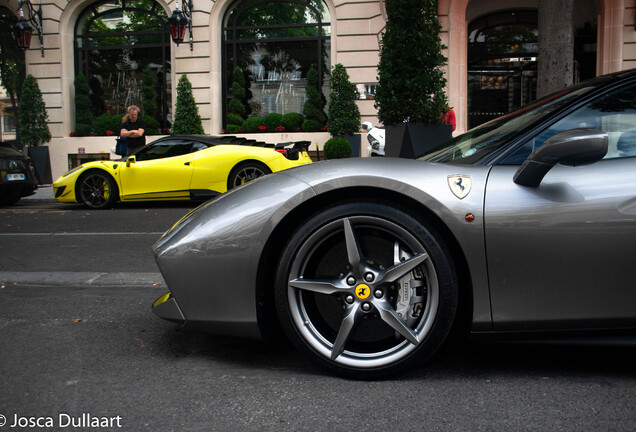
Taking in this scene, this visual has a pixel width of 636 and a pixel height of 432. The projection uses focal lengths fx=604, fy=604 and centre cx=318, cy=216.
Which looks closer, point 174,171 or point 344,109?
point 174,171

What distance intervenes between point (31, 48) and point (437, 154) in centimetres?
1849

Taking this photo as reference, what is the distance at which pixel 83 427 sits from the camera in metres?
2.09

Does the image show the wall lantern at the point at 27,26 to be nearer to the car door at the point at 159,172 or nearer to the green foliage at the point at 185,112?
the green foliage at the point at 185,112

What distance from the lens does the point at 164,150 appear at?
10953 mm

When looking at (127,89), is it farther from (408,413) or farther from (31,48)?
(408,413)

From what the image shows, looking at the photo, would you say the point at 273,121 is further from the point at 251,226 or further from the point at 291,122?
the point at 251,226

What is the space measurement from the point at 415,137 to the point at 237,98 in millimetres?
9301

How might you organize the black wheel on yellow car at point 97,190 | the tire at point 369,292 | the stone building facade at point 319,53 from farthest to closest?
the stone building facade at point 319,53 < the black wheel on yellow car at point 97,190 < the tire at point 369,292

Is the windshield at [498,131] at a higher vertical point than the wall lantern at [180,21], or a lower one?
lower

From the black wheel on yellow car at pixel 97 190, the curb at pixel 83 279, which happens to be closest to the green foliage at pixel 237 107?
the black wheel on yellow car at pixel 97 190

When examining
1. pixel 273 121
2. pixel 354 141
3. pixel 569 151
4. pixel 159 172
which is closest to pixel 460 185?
pixel 569 151

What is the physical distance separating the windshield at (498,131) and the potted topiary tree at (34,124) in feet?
55.5

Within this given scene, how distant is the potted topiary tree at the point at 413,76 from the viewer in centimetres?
946

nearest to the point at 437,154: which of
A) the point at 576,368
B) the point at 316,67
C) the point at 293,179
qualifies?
the point at 293,179
